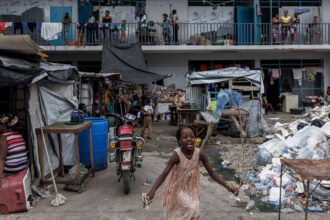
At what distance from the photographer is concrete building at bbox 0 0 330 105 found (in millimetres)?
14656

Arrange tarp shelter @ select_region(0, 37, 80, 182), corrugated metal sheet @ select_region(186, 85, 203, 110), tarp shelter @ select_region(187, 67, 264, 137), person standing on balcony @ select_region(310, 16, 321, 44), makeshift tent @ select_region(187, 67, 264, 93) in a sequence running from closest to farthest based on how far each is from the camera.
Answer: tarp shelter @ select_region(0, 37, 80, 182)
tarp shelter @ select_region(187, 67, 264, 137)
makeshift tent @ select_region(187, 67, 264, 93)
corrugated metal sheet @ select_region(186, 85, 203, 110)
person standing on balcony @ select_region(310, 16, 321, 44)

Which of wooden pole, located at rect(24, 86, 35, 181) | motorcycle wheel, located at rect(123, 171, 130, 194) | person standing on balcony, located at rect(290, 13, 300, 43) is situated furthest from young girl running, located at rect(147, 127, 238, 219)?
person standing on balcony, located at rect(290, 13, 300, 43)

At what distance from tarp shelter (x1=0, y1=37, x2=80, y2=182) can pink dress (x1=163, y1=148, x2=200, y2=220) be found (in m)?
2.36

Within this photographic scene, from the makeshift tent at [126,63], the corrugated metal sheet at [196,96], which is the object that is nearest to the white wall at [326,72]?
the corrugated metal sheet at [196,96]

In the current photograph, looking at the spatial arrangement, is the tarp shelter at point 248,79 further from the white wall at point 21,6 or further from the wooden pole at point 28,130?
the white wall at point 21,6

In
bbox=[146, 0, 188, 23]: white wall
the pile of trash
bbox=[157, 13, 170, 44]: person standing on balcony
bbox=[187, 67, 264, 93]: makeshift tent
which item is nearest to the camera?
the pile of trash

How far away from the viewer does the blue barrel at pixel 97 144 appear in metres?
5.27

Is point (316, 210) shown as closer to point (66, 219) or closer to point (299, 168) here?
point (299, 168)

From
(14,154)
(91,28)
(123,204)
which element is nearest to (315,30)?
(91,28)

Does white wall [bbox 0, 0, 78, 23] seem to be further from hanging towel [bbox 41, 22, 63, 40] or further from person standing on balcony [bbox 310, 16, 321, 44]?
person standing on balcony [bbox 310, 16, 321, 44]

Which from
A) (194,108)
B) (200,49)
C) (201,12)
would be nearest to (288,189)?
(194,108)

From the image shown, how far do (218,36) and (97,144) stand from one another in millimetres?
11840

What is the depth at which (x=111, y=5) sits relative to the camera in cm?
1505

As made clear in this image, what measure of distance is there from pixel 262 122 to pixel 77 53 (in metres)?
10.5
